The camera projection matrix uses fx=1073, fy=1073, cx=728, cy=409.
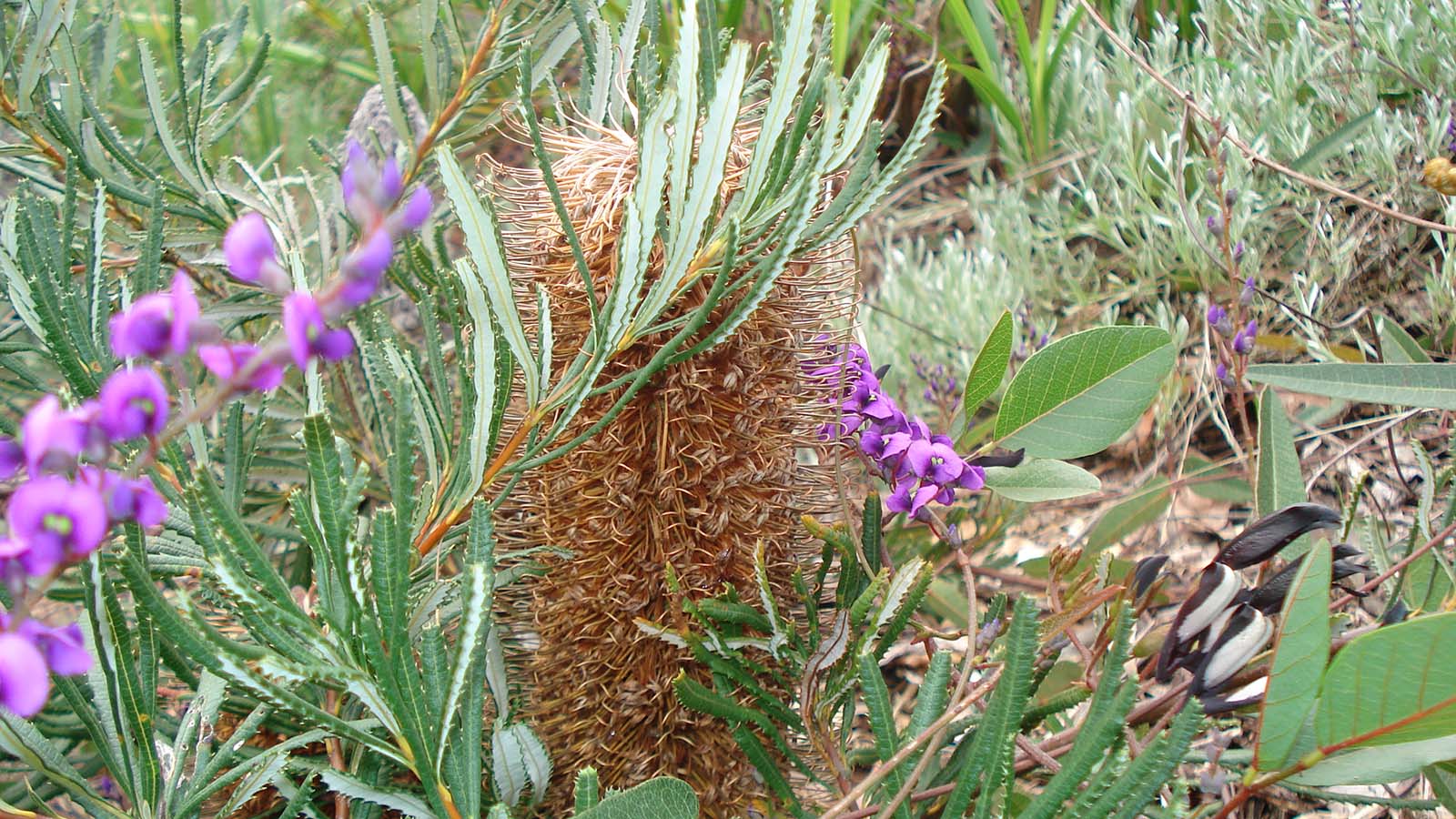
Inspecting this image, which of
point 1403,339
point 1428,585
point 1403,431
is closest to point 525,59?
point 1428,585

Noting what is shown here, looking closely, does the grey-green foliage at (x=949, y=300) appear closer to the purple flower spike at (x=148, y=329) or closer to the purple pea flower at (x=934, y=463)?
the purple pea flower at (x=934, y=463)

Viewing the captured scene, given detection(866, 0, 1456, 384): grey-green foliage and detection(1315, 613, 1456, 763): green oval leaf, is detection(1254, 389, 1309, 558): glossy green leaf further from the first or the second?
detection(866, 0, 1456, 384): grey-green foliage

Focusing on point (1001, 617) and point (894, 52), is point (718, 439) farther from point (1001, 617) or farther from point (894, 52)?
point (894, 52)

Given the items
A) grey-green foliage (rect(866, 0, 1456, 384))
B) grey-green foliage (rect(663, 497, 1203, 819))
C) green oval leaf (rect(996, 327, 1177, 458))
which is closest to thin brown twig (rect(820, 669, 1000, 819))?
grey-green foliage (rect(663, 497, 1203, 819))

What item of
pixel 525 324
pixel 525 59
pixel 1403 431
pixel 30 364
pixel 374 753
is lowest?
pixel 1403 431


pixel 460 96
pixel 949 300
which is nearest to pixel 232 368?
pixel 460 96

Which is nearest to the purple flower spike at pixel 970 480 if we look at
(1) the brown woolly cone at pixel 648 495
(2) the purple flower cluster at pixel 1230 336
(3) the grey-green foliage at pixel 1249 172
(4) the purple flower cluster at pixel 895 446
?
(4) the purple flower cluster at pixel 895 446
